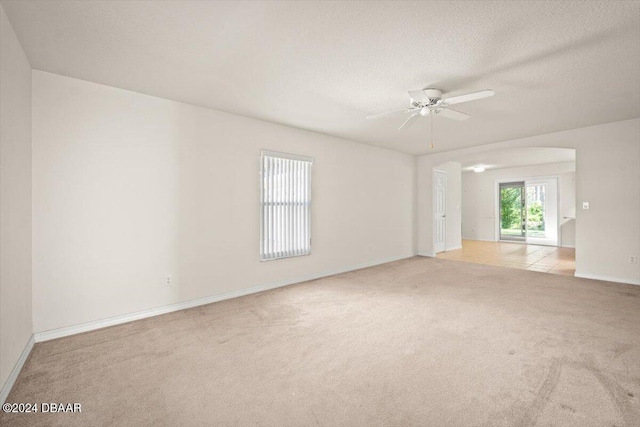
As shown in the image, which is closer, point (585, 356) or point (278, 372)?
point (278, 372)

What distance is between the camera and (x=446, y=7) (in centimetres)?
204

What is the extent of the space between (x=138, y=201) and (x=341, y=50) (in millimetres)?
2756

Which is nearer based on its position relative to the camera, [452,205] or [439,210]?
[439,210]

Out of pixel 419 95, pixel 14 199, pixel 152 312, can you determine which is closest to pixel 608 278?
pixel 419 95

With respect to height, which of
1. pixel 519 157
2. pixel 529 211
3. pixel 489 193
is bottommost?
pixel 529 211

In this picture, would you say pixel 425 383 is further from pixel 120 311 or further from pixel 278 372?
pixel 120 311

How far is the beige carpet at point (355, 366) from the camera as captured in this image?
1.83m

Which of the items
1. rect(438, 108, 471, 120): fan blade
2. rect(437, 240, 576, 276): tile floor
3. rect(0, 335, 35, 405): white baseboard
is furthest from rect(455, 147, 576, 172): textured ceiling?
rect(0, 335, 35, 405): white baseboard

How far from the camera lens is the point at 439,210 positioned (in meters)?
8.03

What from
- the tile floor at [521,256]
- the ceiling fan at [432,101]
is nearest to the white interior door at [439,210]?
the tile floor at [521,256]

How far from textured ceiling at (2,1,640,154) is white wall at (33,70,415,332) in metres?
0.35

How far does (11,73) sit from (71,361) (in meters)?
2.32

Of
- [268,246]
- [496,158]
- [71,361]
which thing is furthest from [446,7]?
[496,158]

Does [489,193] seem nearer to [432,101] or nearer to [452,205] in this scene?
[452,205]
